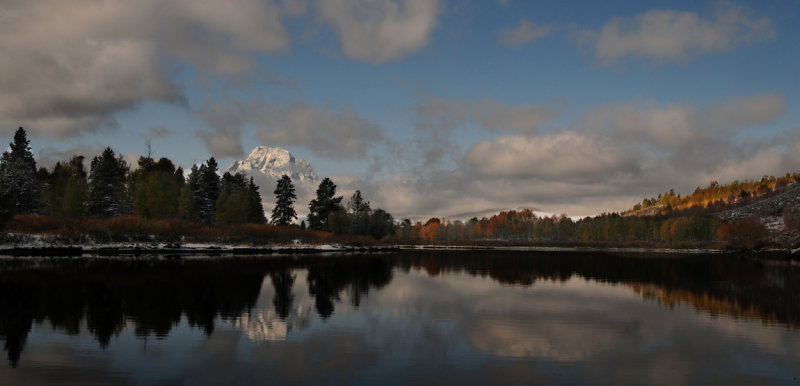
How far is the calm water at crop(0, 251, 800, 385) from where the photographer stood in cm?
1409

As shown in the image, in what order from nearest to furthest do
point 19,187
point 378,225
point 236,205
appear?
point 19,187
point 236,205
point 378,225

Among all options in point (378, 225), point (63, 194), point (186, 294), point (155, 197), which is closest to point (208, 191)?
point (155, 197)

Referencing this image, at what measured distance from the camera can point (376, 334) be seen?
766 inches

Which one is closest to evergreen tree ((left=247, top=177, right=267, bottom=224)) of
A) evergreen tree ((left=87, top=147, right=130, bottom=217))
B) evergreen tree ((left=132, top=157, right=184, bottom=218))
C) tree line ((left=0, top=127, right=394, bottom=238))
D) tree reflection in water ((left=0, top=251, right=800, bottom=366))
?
tree line ((left=0, top=127, right=394, bottom=238))

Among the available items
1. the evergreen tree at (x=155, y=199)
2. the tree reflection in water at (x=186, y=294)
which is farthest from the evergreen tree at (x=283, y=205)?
Answer: the tree reflection in water at (x=186, y=294)

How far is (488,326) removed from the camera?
21.4 meters

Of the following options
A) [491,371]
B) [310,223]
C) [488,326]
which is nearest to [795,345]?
[488,326]

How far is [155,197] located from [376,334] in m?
92.8

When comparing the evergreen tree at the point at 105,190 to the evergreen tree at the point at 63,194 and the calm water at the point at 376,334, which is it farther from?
the calm water at the point at 376,334

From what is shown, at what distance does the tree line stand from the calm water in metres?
56.8

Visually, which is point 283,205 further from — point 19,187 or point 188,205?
point 19,187

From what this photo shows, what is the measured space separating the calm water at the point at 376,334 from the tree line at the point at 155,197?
56818 millimetres

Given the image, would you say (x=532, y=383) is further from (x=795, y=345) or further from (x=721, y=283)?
(x=721, y=283)

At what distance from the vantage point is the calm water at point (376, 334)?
1409 cm
